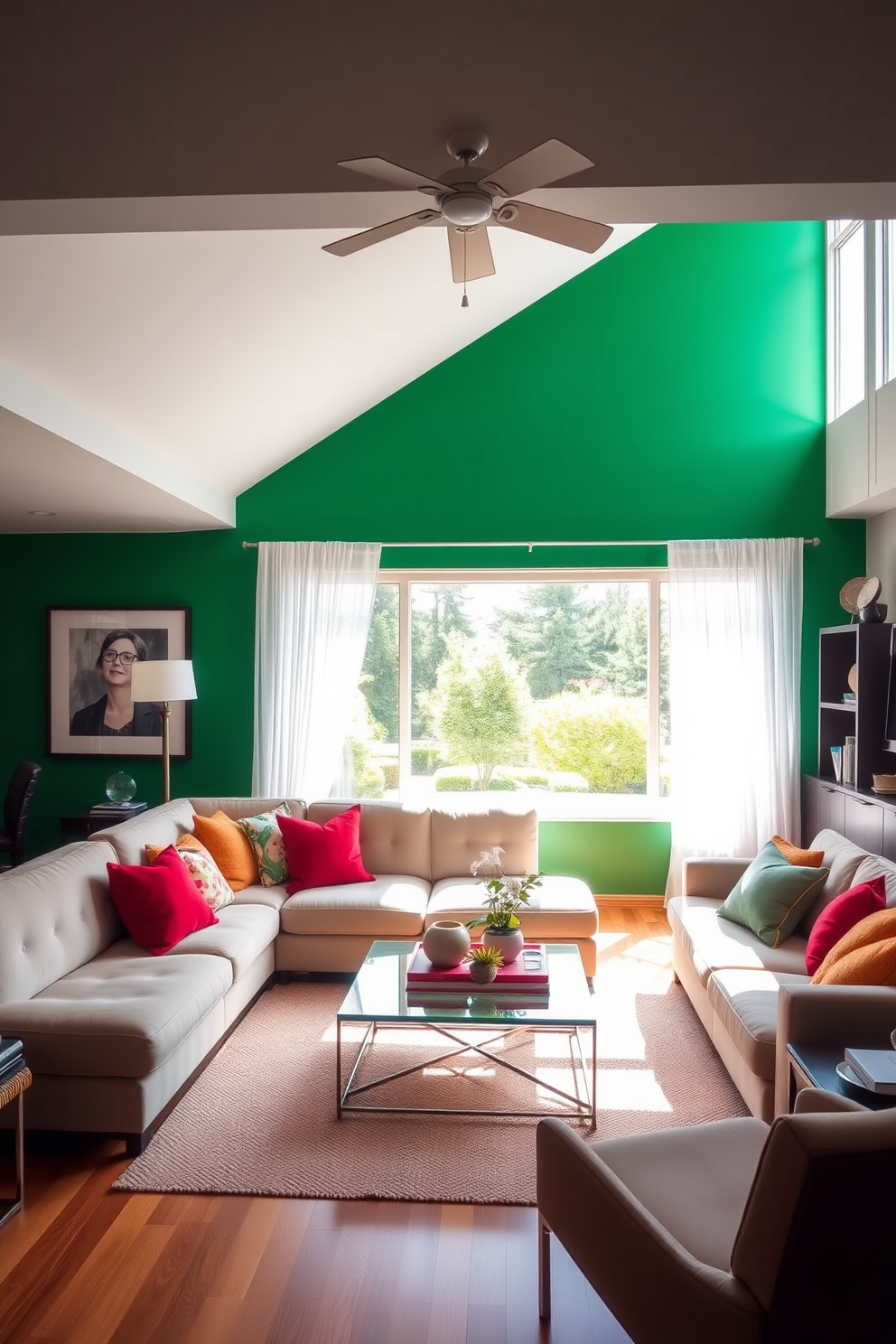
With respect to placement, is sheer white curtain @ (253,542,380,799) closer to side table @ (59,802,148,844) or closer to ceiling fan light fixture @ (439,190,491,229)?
side table @ (59,802,148,844)

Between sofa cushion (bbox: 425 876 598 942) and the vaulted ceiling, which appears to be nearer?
the vaulted ceiling

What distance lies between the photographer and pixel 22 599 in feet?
20.4

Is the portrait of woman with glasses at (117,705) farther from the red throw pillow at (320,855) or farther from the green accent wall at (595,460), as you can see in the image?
the red throw pillow at (320,855)

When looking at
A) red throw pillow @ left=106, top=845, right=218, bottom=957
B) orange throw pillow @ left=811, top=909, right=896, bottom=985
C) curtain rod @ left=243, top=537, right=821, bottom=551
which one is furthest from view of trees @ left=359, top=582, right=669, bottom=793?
orange throw pillow @ left=811, top=909, right=896, bottom=985

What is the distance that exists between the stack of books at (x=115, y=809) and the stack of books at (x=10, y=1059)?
3049 millimetres

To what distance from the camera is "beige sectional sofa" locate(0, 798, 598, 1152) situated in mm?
2949

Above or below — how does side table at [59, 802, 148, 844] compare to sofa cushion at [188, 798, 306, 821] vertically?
below

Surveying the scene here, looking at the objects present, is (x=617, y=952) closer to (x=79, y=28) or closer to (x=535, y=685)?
(x=535, y=685)

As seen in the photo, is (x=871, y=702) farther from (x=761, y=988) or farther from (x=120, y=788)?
(x=120, y=788)

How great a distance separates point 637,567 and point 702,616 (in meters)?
0.51

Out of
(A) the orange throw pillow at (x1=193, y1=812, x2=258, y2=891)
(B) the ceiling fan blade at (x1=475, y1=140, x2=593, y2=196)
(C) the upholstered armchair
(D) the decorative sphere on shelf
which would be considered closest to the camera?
(C) the upholstered armchair

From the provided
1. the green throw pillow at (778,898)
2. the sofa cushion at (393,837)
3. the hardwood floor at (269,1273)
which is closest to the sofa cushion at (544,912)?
the sofa cushion at (393,837)

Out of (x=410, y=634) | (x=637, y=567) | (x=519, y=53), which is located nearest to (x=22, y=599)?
(x=410, y=634)

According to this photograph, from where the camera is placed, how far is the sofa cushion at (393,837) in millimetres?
5086
